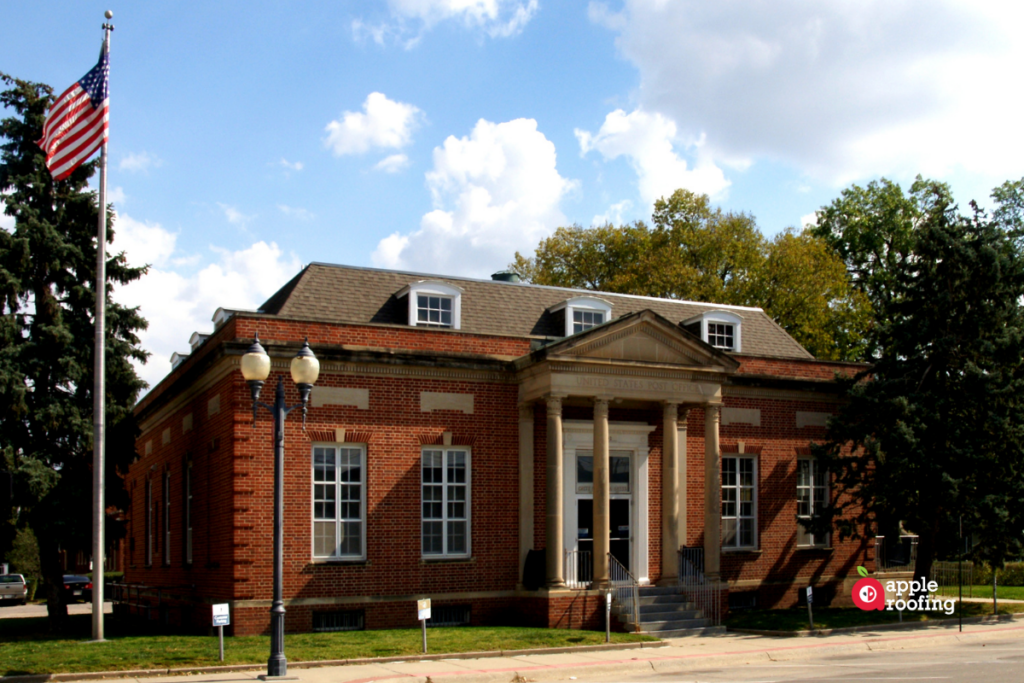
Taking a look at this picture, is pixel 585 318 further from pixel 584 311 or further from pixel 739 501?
pixel 739 501

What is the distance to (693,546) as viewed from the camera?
26781 millimetres

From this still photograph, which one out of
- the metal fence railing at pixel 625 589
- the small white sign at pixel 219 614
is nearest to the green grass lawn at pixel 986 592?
the metal fence railing at pixel 625 589

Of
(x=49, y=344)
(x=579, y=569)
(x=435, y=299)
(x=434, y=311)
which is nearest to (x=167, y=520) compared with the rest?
(x=49, y=344)

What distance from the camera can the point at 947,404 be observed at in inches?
992

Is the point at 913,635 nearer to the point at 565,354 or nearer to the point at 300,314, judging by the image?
the point at 565,354

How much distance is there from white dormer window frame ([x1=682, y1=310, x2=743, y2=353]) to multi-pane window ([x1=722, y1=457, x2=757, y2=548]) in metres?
3.58

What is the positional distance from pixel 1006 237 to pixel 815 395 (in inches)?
260

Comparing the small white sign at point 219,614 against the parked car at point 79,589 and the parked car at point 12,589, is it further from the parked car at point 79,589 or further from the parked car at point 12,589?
the parked car at point 12,589

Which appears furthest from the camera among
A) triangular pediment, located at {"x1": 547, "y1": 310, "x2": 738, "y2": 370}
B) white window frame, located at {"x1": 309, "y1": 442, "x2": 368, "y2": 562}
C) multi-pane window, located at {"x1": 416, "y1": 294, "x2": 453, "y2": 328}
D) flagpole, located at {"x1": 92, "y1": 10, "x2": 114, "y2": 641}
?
multi-pane window, located at {"x1": 416, "y1": 294, "x2": 453, "y2": 328}

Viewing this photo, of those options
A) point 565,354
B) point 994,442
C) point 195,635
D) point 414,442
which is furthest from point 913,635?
point 195,635

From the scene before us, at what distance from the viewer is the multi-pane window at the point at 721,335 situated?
29.8 metres

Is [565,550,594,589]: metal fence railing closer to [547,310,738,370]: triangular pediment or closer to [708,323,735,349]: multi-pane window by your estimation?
[547,310,738,370]: triangular pediment

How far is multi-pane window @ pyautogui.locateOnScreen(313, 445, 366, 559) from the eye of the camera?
75.4 ft

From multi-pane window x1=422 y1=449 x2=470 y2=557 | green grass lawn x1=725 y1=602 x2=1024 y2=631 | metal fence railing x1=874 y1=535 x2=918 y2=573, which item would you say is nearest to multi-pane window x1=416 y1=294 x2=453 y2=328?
multi-pane window x1=422 y1=449 x2=470 y2=557
